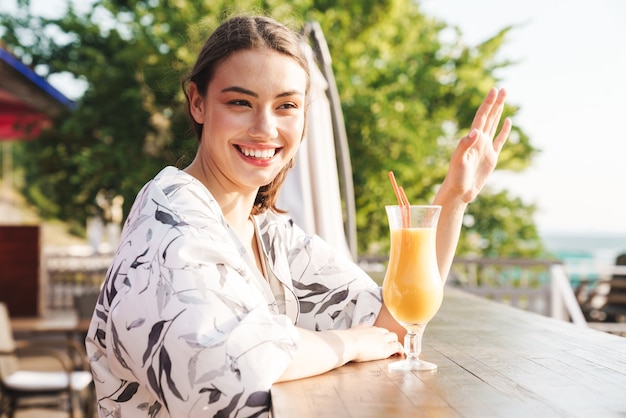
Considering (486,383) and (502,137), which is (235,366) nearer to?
(486,383)

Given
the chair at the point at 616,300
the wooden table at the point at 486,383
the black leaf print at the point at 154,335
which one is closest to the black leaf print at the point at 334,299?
the wooden table at the point at 486,383

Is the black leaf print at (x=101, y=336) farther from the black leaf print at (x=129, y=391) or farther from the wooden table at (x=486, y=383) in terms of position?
the wooden table at (x=486, y=383)

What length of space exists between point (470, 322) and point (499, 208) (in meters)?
8.29

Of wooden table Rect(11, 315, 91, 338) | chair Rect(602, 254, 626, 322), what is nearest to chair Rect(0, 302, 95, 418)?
wooden table Rect(11, 315, 91, 338)

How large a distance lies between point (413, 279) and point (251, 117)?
1.62 feet

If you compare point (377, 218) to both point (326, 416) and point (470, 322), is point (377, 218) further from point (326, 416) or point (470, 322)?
point (326, 416)

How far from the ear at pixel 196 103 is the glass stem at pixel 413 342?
697 mm

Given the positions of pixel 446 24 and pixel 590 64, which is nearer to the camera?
pixel 446 24

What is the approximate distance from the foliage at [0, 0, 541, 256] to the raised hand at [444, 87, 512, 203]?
22.4 ft

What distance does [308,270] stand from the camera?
1.90 m

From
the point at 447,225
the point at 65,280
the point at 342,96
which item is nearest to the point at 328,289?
the point at 447,225

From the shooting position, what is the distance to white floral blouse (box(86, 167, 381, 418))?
46.4 inches

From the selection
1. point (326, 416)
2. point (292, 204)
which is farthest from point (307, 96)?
point (292, 204)

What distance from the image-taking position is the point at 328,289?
1.88 meters
